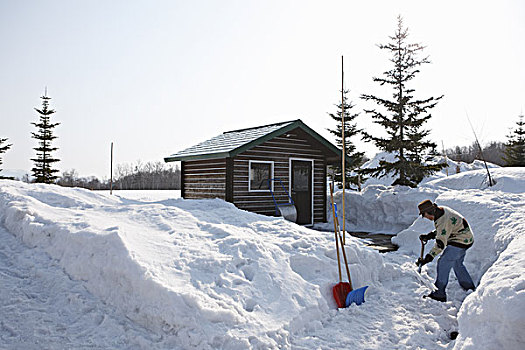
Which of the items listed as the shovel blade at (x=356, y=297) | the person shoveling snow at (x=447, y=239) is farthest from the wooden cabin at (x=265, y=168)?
the person shoveling snow at (x=447, y=239)

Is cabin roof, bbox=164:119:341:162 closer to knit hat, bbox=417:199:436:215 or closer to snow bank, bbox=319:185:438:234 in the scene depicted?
snow bank, bbox=319:185:438:234

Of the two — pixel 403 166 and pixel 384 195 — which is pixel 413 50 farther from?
pixel 384 195

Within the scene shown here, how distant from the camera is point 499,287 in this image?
307 centimetres

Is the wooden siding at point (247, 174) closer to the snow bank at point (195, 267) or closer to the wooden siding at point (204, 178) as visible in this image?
the wooden siding at point (204, 178)

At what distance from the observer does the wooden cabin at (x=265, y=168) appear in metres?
10.3

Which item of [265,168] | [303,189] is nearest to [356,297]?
[265,168]

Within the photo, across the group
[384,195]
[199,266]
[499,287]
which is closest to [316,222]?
[384,195]

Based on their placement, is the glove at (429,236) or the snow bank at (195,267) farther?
the glove at (429,236)

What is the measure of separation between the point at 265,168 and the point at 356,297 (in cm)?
674

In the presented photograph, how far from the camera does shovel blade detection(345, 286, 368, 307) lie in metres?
4.61

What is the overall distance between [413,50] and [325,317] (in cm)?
1486

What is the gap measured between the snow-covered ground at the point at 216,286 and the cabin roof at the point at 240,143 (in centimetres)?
375

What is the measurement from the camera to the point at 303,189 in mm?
12172

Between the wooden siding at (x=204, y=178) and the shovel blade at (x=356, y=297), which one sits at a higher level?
the wooden siding at (x=204, y=178)
